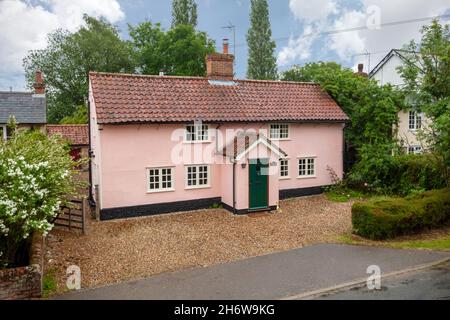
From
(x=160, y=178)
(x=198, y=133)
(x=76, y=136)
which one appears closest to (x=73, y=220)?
(x=160, y=178)

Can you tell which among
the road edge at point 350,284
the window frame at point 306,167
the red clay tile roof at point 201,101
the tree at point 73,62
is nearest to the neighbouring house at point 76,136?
the tree at point 73,62

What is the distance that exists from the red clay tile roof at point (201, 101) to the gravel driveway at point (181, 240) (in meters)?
4.79

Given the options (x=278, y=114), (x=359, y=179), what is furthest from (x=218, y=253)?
(x=359, y=179)

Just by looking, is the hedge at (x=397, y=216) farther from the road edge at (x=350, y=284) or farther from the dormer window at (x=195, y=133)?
the dormer window at (x=195, y=133)

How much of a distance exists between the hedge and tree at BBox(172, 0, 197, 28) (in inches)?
1656

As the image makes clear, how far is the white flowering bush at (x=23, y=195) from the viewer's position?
9141 millimetres

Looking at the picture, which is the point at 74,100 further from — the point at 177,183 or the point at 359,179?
the point at 359,179

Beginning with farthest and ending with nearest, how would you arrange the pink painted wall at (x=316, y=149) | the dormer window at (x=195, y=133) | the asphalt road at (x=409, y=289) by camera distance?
the pink painted wall at (x=316, y=149), the dormer window at (x=195, y=133), the asphalt road at (x=409, y=289)

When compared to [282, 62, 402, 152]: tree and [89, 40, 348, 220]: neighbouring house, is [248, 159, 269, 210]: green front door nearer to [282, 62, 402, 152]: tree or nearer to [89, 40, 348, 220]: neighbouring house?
[89, 40, 348, 220]: neighbouring house

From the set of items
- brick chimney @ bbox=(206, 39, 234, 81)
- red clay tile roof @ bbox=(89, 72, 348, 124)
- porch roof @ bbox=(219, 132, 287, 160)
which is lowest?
porch roof @ bbox=(219, 132, 287, 160)

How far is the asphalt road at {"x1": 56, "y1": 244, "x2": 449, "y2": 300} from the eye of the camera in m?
9.40

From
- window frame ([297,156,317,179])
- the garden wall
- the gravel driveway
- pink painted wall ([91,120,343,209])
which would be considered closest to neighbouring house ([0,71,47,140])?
pink painted wall ([91,120,343,209])
